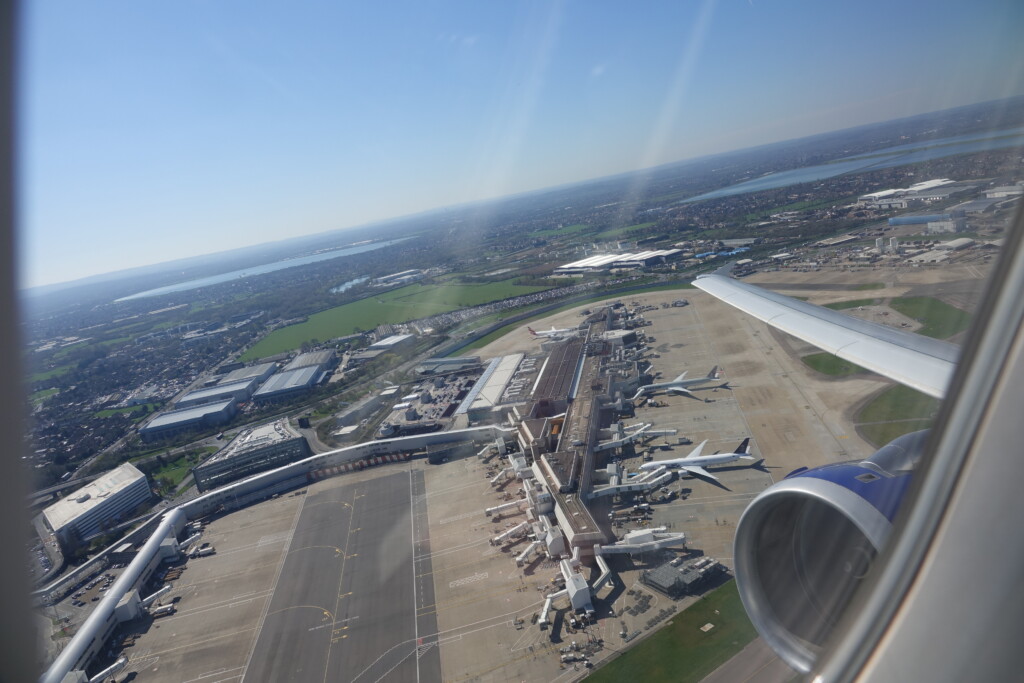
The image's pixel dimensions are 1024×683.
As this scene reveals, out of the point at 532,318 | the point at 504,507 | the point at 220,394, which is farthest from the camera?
the point at 532,318

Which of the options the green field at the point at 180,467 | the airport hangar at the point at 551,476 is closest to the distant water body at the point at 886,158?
the airport hangar at the point at 551,476

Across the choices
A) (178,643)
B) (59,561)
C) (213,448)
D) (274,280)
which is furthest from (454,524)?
(274,280)

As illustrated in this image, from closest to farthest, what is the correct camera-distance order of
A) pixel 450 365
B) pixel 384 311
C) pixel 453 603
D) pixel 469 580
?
pixel 453 603
pixel 469 580
pixel 450 365
pixel 384 311

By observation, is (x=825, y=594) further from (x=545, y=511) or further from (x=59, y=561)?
(x=59, y=561)

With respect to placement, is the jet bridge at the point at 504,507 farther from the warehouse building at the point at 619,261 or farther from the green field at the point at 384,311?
the warehouse building at the point at 619,261

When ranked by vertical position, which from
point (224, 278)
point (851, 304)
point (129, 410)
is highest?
point (851, 304)

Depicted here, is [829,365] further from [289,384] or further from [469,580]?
[289,384]

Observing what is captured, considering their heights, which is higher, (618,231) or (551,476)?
(551,476)

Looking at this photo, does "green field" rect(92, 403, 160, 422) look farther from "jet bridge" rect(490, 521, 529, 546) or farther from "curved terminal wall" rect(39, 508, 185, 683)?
"jet bridge" rect(490, 521, 529, 546)

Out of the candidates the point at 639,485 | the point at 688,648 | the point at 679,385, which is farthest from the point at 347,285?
the point at 688,648
